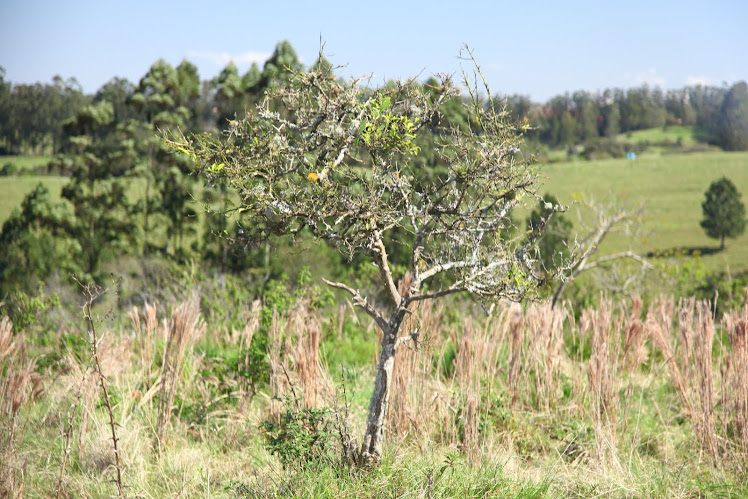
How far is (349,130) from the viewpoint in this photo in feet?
7.87

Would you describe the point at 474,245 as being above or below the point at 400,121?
below

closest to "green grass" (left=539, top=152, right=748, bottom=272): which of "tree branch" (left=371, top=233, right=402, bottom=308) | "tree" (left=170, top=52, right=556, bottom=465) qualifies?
"tree" (left=170, top=52, right=556, bottom=465)

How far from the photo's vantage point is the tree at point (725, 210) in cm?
2022

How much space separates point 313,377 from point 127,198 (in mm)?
15701

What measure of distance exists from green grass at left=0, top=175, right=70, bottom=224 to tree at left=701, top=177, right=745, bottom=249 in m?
23.2

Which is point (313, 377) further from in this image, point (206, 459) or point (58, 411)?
point (58, 411)

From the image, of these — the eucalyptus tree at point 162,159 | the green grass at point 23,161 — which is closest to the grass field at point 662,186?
the green grass at point 23,161

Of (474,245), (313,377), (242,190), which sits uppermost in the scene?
(242,190)

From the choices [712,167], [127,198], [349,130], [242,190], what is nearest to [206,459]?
[242,190]

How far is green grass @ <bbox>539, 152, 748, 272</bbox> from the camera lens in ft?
79.8

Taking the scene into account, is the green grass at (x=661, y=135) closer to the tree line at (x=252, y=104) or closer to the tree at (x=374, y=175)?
the tree line at (x=252, y=104)

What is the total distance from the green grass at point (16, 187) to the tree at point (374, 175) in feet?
67.7

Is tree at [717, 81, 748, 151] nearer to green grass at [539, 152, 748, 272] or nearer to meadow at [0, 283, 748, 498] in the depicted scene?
green grass at [539, 152, 748, 272]

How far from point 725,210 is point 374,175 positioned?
21901mm
